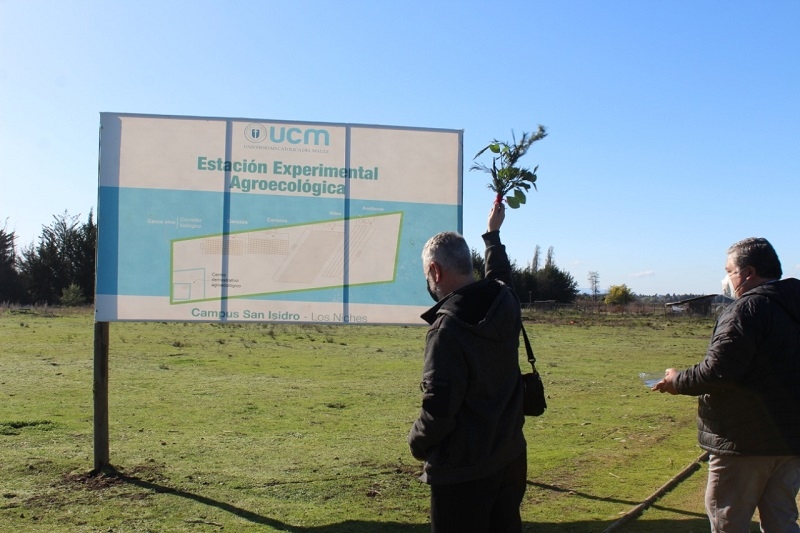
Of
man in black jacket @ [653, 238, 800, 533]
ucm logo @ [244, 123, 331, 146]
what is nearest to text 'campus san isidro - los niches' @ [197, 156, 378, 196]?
ucm logo @ [244, 123, 331, 146]

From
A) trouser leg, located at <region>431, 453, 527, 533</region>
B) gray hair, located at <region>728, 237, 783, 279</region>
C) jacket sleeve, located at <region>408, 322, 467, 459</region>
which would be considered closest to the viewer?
jacket sleeve, located at <region>408, 322, 467, 459</region>

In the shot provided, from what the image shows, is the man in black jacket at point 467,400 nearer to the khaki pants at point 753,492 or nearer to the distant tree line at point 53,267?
the khaki pants at point 753,492

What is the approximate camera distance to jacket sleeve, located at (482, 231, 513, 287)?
4500mm

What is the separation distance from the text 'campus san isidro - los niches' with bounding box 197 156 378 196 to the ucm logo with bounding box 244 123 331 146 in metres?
0.22

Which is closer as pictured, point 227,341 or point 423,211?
point 423,211

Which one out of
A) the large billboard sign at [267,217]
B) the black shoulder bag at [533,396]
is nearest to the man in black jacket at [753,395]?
the black shoulder bag at [533,396]

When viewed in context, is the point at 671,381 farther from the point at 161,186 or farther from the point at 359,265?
the point at 161,186

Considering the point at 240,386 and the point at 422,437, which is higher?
the point at 422,437

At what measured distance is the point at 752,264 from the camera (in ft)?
14.1

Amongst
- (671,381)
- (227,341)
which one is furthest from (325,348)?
(671,381)

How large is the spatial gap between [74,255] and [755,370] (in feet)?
176

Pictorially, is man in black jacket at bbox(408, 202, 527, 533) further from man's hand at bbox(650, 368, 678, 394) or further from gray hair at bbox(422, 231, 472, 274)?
man's hand at bbox(650, 368, 678, 394)

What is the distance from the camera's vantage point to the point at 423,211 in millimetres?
7457

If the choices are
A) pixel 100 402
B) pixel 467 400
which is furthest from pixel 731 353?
pixel 100 402
